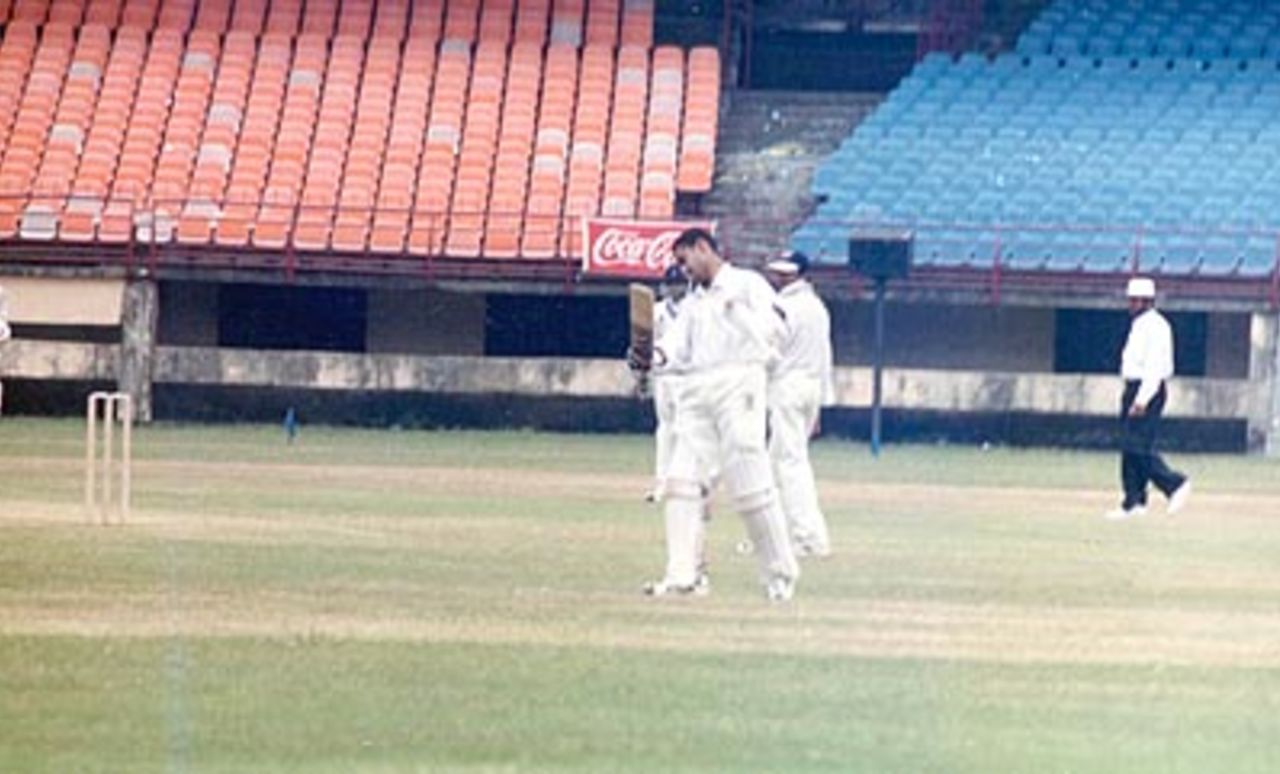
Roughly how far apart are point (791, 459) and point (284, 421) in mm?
24508

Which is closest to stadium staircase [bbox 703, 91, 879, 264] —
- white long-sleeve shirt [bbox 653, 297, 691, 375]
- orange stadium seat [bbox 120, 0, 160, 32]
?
orange stadium seat [bbox 120, 0, 160, 32]

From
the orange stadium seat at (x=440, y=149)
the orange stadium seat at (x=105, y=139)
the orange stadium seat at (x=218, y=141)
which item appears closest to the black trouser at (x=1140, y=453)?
the orange stadium seat at (x=440, y=149)

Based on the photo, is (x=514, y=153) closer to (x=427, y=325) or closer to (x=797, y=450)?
(x=427, y=325)

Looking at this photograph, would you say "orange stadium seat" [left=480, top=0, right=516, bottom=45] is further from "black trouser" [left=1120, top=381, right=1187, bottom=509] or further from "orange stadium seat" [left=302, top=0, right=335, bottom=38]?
"black trouser" [left=1120, top=381, right=1187, bottom=509]

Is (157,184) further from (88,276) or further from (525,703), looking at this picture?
(525,703)

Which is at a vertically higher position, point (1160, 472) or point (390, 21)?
point (390, 21)

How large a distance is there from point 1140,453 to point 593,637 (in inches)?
599

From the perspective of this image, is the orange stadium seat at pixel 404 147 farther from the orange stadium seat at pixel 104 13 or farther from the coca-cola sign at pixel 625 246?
the orange stadium seat at pixel 104 13

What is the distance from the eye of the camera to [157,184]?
5603 centimetres

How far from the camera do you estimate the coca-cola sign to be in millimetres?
51406

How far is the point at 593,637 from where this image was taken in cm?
2033

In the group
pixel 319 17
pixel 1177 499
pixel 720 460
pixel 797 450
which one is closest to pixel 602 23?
pixel 319 17

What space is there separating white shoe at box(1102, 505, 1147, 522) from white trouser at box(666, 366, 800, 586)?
11238 millimetres

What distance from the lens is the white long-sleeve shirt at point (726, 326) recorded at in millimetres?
23188
